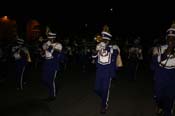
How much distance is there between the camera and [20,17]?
3431cm

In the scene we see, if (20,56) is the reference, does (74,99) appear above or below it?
below

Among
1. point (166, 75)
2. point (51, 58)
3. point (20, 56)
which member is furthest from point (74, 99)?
point (166, 75)

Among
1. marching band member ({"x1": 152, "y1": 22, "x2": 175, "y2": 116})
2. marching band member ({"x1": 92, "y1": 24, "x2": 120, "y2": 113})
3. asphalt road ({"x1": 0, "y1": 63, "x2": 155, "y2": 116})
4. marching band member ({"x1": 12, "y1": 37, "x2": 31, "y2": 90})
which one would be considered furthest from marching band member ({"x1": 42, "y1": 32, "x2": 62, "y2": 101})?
marching band member ({"x1": 152, "y1": 22, "x2": 175, "y2": 116})

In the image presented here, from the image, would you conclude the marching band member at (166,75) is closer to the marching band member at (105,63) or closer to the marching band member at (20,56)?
the marching band member at (105,63)

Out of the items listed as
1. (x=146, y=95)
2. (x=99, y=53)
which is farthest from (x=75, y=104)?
(x=146, y=95)

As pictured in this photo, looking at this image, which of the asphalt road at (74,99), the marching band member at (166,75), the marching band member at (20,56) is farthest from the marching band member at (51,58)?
the marching band member at (166,75)

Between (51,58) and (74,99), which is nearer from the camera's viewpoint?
(51,58)

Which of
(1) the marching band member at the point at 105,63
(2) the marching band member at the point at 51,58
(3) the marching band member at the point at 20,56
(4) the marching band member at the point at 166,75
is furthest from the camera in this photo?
(3) the marching band member at the point at 20,56

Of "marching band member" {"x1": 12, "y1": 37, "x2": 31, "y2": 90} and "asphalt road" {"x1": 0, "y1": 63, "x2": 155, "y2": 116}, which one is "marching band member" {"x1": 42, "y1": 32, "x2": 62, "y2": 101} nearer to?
"asphalt road" {"x1": 0, "y1": 63, "x2": 155, "y2": 116}

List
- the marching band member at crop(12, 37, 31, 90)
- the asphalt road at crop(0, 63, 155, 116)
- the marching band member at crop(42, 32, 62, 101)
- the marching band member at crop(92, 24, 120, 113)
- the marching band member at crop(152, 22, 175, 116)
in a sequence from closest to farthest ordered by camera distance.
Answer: the marching band member at crop(152, 22, 175, 116), the marching band member at crop(92, 24, 120, 113), the asphalt road at crop(0, 63, 155, 116), the marching band member at crop(42, 32, 62, 101), the marching band member at crop(12, 37, 31, 90)

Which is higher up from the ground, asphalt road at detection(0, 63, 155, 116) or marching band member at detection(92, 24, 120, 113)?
marching band member at detection(92, 24, 120, 113)

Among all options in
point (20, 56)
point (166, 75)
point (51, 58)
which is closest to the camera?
point (166, 75)

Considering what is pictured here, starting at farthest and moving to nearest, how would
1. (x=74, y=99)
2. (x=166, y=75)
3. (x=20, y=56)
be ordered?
(x=20, y=56) < (x=74, y=99) < (x=166, y=75)

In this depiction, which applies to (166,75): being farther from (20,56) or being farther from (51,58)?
(20,56)
